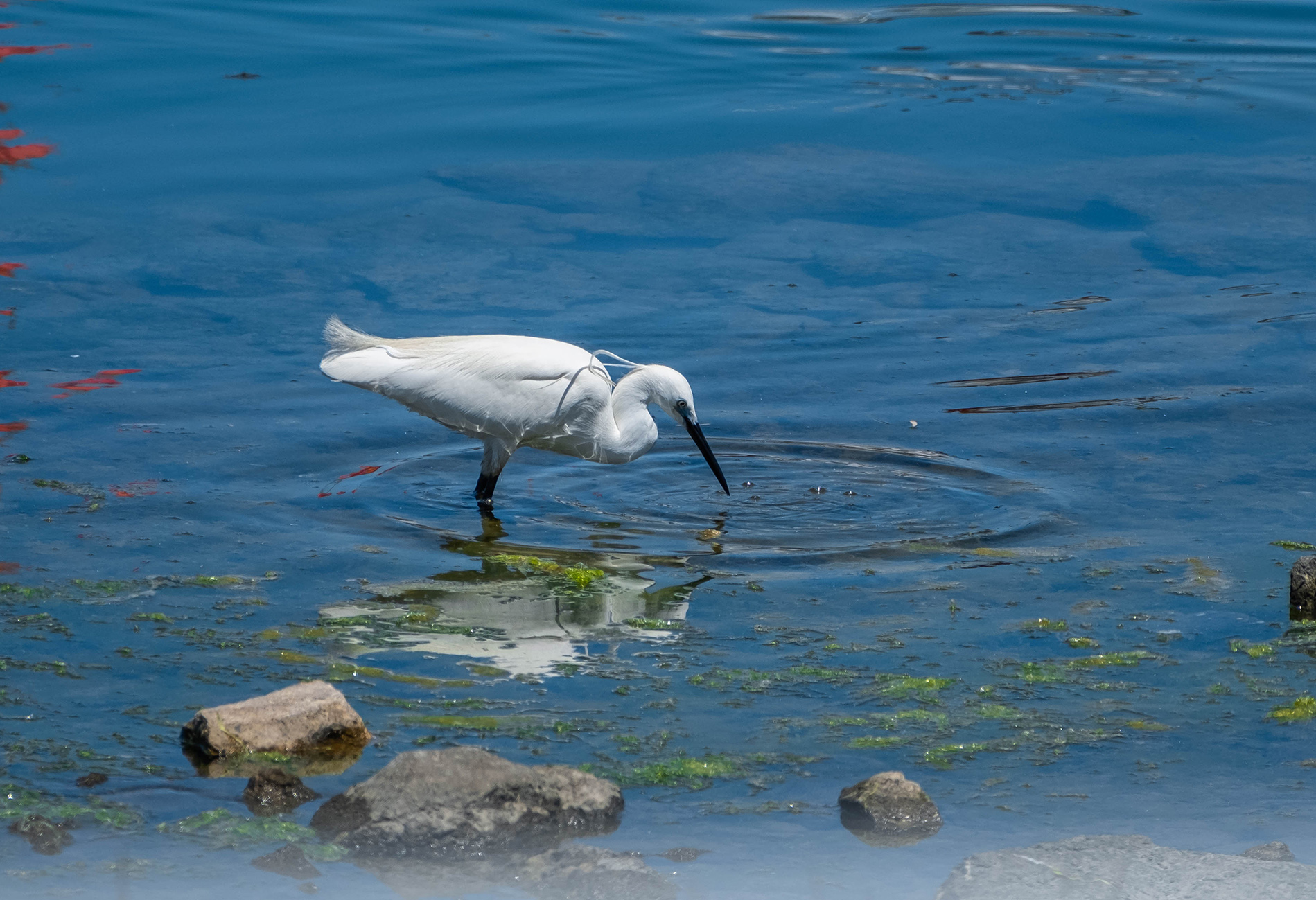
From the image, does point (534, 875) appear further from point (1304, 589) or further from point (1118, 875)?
point (1304, 589)

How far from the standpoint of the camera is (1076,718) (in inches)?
169

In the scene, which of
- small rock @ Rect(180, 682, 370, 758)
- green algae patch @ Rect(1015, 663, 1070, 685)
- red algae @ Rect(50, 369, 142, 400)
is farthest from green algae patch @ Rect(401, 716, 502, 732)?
red algae @ Rect(50, 369, 142, 400)

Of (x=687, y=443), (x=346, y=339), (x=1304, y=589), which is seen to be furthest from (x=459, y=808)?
(x=687, y=443)

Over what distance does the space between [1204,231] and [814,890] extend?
8.85m

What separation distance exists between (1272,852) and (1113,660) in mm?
1118

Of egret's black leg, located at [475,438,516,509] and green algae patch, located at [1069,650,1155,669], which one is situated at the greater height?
green algae patch, located at [1069,650,1155,669]

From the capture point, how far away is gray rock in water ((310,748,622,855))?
140 inches

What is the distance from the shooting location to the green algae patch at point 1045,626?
16.3ft

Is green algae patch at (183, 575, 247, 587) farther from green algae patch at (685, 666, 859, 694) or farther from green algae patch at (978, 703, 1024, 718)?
green algae patch at (978, 703, 1024, 718)

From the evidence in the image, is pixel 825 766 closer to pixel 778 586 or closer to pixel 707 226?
pixel 778 586

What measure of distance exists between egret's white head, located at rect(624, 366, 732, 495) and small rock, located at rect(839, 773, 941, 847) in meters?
3.07

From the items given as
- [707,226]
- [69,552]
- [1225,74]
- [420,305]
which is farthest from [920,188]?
[69,552]

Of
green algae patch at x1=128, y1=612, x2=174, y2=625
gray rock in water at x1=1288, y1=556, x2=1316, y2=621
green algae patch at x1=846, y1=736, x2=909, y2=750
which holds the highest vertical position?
gray rock in water at x1=1288, y1=556, x2=1316, y2=621

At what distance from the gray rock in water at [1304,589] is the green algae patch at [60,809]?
3561 mm
